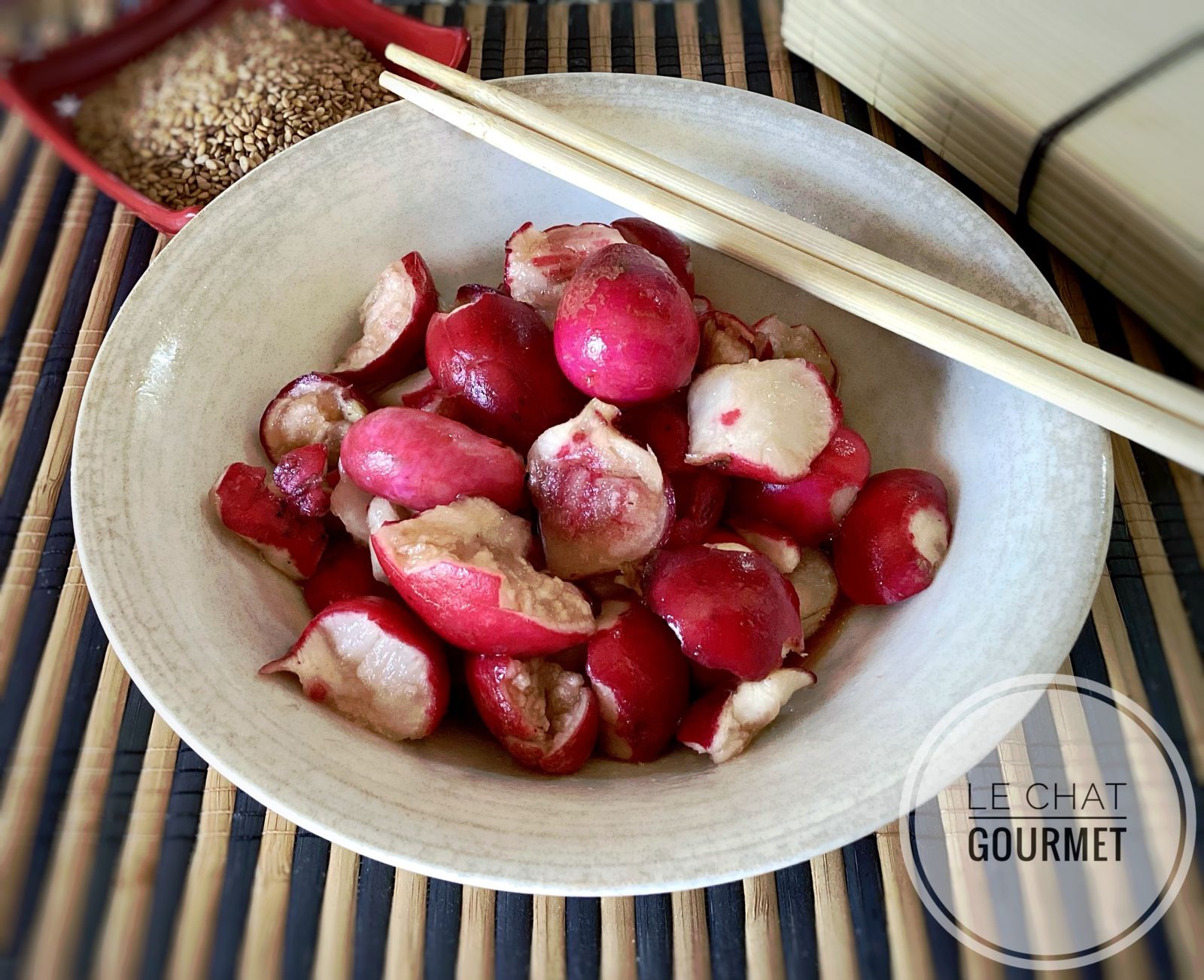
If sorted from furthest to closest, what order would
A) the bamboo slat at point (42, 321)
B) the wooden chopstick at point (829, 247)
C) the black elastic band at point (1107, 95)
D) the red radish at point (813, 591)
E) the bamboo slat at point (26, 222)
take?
1. the bamboo slat at point (26, 222)
2. the bamboo slat at point (42, 321)
3. the black elastic band at point (1107, 95)
4. the red radish at point (813, 591)
5. the wooden chopstick at point (829, 247)

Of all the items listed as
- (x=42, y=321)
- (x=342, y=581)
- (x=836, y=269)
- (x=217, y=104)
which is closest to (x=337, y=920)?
(x=342, y=581)

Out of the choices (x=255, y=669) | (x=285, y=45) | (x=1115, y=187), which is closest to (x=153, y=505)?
(x=255, y=669)

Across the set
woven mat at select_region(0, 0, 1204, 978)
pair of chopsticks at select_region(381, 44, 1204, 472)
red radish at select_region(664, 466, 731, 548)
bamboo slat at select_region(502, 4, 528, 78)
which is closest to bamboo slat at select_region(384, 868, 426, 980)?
woven mat at select_region(0, 0, 1204, 978)

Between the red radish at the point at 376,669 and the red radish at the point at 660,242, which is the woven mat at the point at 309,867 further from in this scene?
the red radish at the point at 660,242

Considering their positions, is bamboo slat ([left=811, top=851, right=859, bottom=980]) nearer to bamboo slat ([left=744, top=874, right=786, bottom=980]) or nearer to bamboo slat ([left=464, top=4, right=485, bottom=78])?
bamboo slat ([left=744, top=874, right=786, bottom=980])

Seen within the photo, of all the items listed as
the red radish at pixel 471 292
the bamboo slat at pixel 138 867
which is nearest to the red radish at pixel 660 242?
the red radish at pixel 471 292

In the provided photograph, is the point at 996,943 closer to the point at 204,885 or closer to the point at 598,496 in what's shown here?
the point at 598,496
